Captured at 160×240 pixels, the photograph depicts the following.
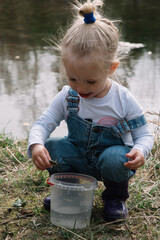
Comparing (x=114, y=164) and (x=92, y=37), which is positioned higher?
(x=92, y=37)

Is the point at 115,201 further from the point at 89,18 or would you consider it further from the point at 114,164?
the point at 89,18

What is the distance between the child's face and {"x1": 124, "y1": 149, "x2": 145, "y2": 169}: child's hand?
40 cm

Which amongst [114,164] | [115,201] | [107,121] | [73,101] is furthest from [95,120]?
[115,201]

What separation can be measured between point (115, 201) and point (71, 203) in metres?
0.28

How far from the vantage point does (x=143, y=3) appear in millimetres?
9852

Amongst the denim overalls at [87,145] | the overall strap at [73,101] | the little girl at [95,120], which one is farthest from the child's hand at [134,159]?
the overall strap at [73,101]

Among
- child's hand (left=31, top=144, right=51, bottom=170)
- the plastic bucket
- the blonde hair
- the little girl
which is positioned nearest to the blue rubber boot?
the little girl

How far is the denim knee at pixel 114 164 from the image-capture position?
219 centimetres

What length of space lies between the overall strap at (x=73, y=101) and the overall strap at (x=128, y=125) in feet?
0.81

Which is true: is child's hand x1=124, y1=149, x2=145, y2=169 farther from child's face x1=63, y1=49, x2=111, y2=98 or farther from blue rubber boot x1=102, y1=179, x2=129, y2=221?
child's face x1=63, y1=49, x2=111, y2=98

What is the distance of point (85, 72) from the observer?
2172mm

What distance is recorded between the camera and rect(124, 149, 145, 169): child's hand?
6.89 ft

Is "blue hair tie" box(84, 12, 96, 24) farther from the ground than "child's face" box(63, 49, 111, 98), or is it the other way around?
"blue hair tie" box(84, 12, 96, 24)

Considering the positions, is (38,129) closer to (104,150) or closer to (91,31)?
(104,150)
